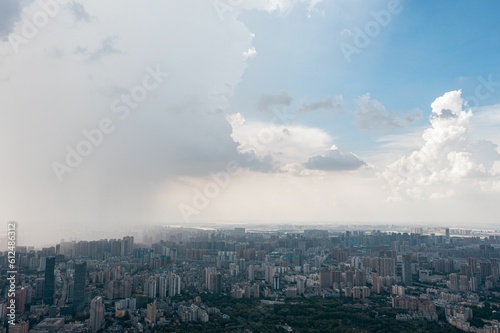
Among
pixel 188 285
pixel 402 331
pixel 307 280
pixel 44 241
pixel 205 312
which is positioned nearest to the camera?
pixel 402 331

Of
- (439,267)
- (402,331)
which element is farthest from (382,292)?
(439,267)

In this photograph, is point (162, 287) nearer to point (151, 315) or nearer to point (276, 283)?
point (151, 315)

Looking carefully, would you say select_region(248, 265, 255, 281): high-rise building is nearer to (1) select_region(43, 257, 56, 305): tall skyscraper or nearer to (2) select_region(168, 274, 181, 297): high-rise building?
(2) select_region(168, 274, 181, 297): high-rise building

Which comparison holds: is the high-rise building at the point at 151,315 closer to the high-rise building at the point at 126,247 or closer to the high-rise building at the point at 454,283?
the high-rise building at the point at 454,283

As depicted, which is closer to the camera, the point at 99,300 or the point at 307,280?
the point at 99,300

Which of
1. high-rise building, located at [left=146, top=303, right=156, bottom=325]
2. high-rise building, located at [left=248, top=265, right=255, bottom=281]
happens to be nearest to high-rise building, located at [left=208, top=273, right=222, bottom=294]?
high-rise building, located at [left=248, top=265, right=255, bottom=281]

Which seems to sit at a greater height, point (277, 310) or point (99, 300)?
point (99, 300)

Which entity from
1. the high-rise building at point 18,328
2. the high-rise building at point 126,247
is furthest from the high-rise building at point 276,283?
the high-rise building at point 126,247

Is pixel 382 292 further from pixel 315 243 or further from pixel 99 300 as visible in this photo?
pixel 315 243

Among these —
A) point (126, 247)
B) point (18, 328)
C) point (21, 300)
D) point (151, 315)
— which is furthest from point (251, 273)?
point (18, 328)
